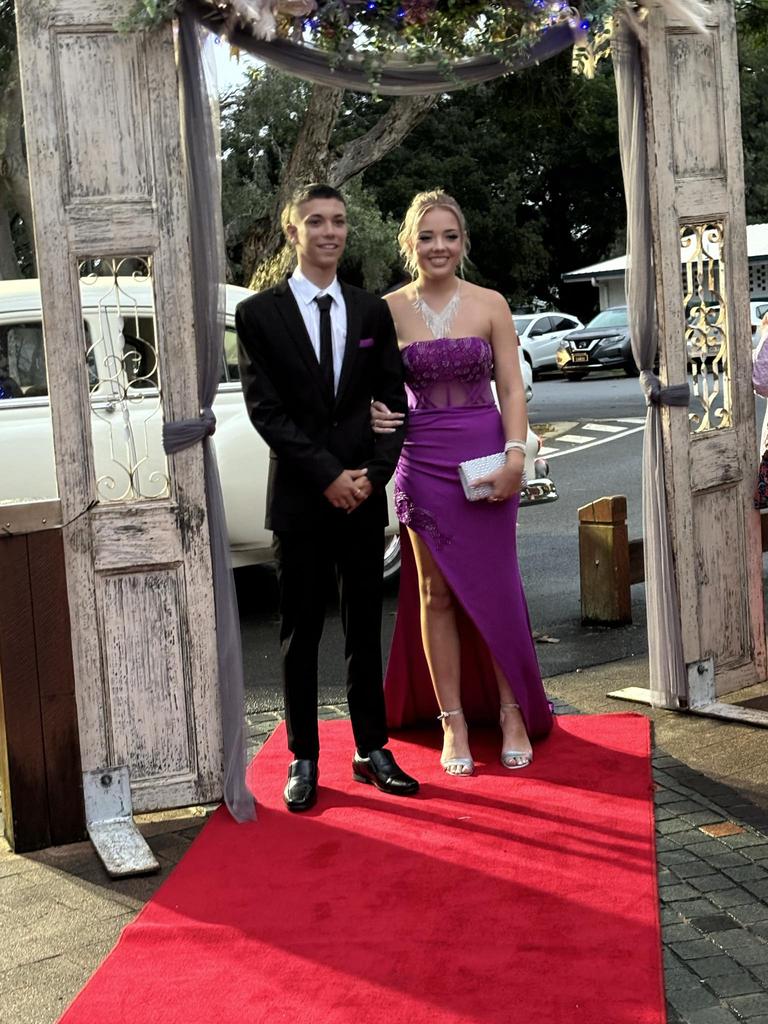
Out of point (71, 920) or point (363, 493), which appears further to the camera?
point (363, 493)

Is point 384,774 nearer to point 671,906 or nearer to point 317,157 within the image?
point 671,906

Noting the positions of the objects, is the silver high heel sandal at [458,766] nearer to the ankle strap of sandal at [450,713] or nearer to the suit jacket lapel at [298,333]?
the ankle strap of sandal at [450,713]

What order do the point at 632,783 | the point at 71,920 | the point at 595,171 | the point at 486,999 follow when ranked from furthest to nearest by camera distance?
the point at 595,171 → the point at 632,783 → the point at 71,920 → the point at 486,999

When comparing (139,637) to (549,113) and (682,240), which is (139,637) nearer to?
(682,240)

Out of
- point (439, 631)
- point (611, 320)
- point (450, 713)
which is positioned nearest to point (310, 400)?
point (439, 631)

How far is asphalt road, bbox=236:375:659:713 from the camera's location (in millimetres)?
7758

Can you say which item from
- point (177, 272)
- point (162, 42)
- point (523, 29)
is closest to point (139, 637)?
point (177, 272)

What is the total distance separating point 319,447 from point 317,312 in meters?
0.52

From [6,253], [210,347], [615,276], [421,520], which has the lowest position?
[421,520]

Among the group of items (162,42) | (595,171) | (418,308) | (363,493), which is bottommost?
(363,493)

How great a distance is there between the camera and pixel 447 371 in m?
5.74

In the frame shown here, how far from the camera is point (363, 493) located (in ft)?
17.6

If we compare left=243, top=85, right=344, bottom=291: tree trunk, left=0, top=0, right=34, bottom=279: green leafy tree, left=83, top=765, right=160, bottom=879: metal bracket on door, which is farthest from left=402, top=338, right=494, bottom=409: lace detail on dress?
left=0, top=0, right=34, bottom=279: green leafy tree

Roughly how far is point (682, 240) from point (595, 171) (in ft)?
147
